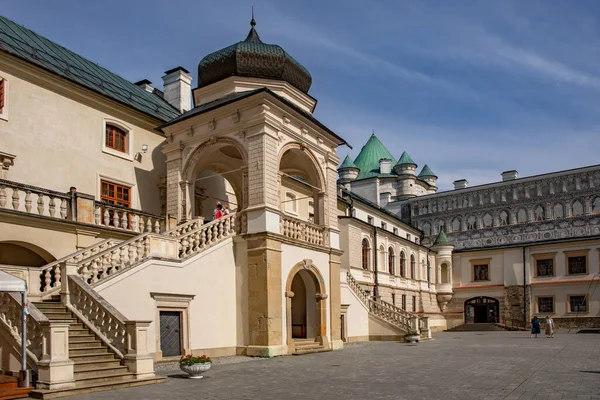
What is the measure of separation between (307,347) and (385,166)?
154 feet

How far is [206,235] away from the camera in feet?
66.2

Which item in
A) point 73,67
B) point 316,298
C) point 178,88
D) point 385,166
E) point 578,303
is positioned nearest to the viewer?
point 316,298

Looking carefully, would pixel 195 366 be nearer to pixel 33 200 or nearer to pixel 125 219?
pixel 33 200

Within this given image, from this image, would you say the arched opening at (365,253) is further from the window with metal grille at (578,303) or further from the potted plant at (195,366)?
the potted plant at (195,366)

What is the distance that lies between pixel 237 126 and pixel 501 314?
36.4 m

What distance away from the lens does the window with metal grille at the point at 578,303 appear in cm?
4581

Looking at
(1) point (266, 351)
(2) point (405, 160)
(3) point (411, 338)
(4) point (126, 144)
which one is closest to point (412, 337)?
(3) point (411, 338)

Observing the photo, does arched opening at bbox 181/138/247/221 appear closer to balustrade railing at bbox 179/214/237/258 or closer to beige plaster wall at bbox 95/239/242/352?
balustrade railing at bbox 179/214/237/258

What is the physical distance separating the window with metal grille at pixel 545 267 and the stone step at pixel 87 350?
4258 centimetres

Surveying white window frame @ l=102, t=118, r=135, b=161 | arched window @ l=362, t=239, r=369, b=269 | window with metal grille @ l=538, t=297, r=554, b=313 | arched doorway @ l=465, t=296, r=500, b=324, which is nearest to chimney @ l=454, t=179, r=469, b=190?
arched doorway @ l=465, t=296, r=500, b=324

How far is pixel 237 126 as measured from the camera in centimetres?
2105

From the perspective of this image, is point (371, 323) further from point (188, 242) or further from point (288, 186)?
point (188, 242)

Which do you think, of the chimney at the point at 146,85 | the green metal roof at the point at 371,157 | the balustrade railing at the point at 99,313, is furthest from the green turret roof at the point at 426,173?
the balustrade railing at the point at 99,313

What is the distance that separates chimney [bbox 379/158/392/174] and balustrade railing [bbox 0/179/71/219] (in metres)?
50.6
